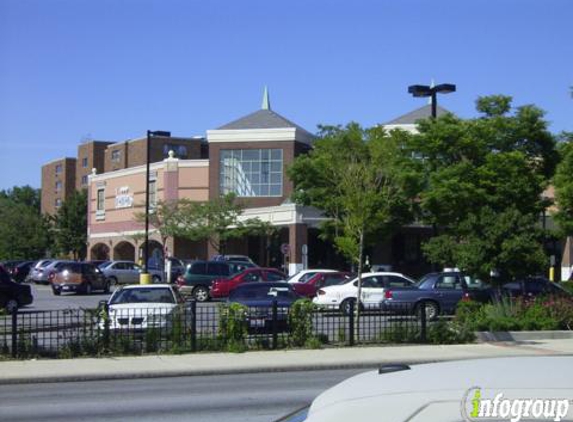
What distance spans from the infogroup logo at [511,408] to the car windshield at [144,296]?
55.5 ft

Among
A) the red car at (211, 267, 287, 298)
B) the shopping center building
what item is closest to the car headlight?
the red car at (211, 267, 287, 298)

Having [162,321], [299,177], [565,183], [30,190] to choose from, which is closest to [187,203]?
[299,177]

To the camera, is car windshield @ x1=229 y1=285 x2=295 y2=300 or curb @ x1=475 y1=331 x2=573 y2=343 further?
car windshield @ x1=229 y1=285 x2=295 y2=300

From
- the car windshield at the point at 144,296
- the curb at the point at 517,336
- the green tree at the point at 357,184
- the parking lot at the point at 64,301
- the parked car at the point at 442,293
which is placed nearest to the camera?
the curb at the point at 517,336

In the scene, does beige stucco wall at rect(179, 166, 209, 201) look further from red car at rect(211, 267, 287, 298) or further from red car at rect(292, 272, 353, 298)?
red car at rect(292, 272, 353, 298)

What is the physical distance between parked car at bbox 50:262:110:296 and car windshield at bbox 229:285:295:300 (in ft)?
62.9

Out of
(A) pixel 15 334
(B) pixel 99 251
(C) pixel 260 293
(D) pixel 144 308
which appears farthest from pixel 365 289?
(B) pixel 99 251

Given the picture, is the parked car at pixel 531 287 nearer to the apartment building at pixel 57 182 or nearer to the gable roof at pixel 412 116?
the gable roof at pixel 412 116

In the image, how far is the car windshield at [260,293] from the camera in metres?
21.9

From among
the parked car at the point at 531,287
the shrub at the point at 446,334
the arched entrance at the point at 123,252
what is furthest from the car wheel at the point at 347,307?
the arched entrance at the point at 123,252

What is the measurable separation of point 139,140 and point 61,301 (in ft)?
A: 202

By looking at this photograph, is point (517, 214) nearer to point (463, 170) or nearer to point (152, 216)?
point (463, 170)

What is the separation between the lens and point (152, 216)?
61406mm

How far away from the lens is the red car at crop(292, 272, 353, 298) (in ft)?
102
